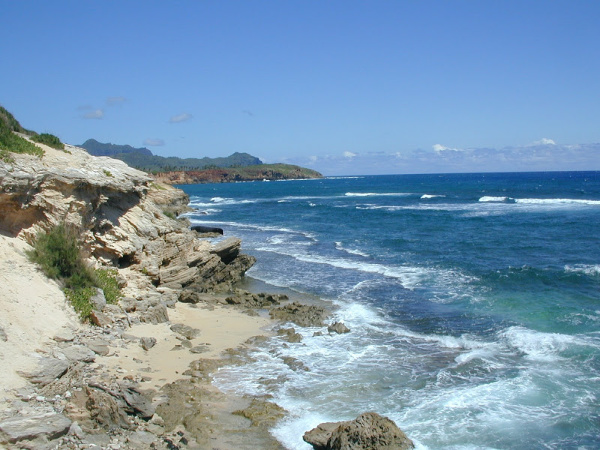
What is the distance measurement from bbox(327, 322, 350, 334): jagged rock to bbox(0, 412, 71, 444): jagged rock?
8.55m

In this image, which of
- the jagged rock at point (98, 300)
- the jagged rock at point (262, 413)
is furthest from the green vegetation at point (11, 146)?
the jagged rock at point (262, 413)

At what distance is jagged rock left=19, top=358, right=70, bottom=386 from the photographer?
29.7 feet

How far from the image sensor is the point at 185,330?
14.1 metres

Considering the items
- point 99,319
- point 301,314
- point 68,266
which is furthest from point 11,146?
point 301,314

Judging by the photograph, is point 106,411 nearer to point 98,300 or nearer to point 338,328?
point 98,300

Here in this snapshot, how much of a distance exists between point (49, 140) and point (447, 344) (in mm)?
14229

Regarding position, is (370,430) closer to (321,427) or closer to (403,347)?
(321,427)

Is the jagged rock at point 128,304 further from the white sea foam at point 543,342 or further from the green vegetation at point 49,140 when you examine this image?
the white sea foam at point 543,342

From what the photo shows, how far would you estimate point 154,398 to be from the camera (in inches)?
388

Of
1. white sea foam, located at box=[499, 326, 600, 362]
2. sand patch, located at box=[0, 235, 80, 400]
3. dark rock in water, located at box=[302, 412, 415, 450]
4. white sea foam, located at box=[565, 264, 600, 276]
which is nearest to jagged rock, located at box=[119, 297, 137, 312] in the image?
sand patch, located at box=[0, 235, 80, 400]

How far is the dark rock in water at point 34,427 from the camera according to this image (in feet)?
23.7

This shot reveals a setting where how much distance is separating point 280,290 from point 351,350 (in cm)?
761

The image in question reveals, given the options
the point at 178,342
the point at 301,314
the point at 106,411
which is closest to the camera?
the point at 106,411

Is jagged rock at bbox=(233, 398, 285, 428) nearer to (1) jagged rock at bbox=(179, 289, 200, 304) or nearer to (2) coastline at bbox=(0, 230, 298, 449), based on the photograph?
(2) coastline at bbox=(0, 230, 298, 449)
